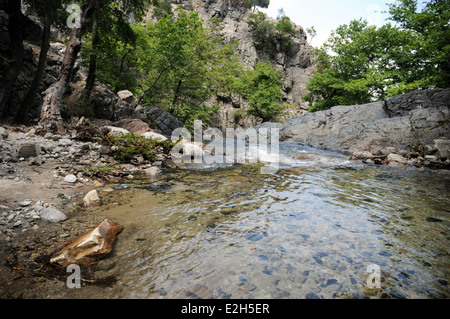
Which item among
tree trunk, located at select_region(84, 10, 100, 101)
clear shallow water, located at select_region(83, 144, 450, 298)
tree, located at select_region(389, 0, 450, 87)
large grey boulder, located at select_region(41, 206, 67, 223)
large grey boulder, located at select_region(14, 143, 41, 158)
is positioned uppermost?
tree, located at select_region(389, 0, 450, 87)

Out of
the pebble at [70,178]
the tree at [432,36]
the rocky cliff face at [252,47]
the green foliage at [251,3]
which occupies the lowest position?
the pebble at [70,178]

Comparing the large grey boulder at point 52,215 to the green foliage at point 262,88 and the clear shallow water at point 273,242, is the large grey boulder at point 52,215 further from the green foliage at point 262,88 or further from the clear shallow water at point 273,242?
the green foliage at point 262,88

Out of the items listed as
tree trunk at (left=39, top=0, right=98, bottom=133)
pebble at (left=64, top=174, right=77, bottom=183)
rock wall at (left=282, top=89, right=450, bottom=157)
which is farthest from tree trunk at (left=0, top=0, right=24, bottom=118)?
rock wall at (left=282, top=89, right=450, bottom=157)

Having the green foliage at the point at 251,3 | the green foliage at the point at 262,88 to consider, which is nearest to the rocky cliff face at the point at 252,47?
the green foliage at the point at 251,3

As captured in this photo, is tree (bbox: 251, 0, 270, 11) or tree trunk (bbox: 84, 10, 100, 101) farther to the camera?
tree (bbox: 251, 0, 270, 11)

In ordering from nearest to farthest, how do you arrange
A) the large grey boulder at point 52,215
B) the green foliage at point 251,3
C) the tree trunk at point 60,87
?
the large grey boulder at point 52,215 → the tree trunk at point 60,87 → the green foliage at point 251,3

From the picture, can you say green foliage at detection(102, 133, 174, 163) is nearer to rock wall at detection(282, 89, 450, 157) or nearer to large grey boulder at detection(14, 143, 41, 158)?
large grey boulder at detection(14, 143, 41, 158)

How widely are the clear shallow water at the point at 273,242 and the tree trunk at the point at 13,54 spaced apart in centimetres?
735

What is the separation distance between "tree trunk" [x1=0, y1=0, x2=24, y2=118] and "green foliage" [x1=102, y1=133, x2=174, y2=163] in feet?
15.1

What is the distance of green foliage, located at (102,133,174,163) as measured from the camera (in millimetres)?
6484

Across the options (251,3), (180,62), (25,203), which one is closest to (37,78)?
(180,62)

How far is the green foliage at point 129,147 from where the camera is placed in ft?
21.3

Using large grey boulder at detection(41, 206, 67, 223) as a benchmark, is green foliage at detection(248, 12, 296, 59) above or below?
above
